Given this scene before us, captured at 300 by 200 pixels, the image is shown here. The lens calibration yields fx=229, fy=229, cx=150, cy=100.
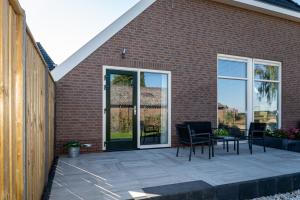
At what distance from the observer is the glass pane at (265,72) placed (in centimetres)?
822

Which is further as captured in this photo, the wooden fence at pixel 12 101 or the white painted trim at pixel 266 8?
the white painted trim at pixel 266 8

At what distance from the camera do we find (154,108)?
669 centimetres

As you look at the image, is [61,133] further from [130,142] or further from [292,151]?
[292,151]

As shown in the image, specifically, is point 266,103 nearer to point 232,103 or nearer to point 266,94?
point 266,94

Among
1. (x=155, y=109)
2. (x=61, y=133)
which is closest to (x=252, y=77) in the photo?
(x=155, y=109)

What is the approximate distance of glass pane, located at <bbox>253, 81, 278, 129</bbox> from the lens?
27.0 feet

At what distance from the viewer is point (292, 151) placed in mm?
6500

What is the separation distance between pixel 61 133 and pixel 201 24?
5.28 m

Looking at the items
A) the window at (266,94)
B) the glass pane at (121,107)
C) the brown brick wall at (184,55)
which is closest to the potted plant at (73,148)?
the brown brick wall at (184,55)

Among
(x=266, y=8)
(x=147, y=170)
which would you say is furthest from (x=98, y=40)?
(x=266, y=8)

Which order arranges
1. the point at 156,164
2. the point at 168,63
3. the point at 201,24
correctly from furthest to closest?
the point at 201,24 → the point at 168,63 → the point at 156,164

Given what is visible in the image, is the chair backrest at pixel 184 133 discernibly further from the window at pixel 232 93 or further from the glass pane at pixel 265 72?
the glass pane at pixel 265 72

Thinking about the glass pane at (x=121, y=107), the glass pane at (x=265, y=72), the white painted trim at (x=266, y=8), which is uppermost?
the white painted trim at (x=266, y=8)

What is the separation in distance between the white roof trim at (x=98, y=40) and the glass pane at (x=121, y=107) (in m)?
0.92
